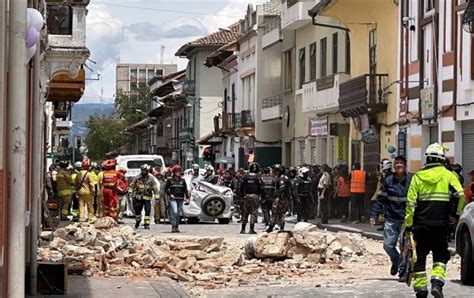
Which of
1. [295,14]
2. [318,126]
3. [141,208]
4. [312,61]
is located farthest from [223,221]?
[295,14]

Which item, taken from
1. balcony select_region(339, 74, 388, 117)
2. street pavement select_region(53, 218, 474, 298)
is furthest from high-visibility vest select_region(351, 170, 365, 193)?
street pavement select_region(53, 218, 474, 298)

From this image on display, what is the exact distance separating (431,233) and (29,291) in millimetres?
4497

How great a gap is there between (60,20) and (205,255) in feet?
20.4

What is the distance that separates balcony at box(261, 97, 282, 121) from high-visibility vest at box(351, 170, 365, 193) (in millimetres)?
20138

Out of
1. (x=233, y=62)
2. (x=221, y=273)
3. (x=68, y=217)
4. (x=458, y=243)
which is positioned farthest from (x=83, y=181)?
(x=233, y=62)

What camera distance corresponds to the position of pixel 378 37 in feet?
127

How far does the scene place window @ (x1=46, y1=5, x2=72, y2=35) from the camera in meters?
24.7

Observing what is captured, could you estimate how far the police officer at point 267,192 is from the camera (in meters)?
29.9

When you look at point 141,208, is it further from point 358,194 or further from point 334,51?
point 334,51

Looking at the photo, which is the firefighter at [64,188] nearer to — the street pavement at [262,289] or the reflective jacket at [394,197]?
the street pavement at [262,289]

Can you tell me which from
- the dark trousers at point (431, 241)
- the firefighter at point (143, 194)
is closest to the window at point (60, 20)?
the firefighter at point (143, 194)

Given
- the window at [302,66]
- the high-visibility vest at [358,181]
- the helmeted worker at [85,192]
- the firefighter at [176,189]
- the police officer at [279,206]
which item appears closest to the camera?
the police officer at [279,206]

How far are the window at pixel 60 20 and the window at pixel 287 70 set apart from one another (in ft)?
96.5

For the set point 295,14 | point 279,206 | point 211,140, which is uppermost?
point 295,14
